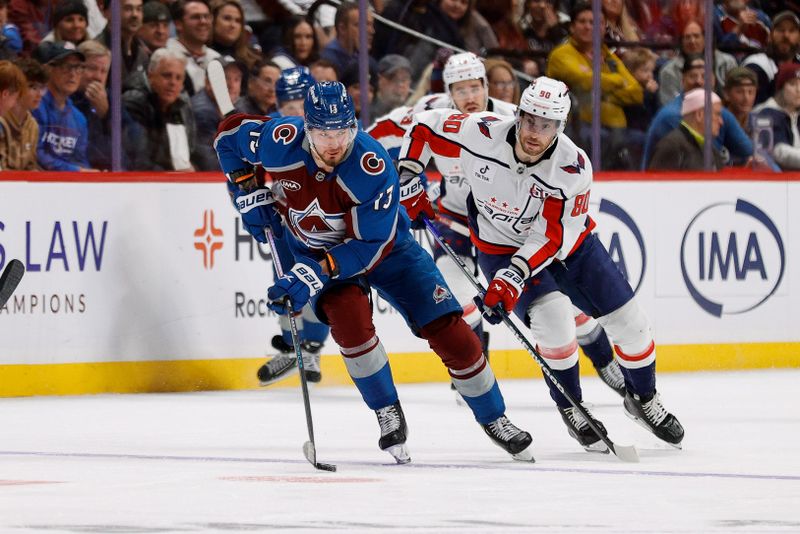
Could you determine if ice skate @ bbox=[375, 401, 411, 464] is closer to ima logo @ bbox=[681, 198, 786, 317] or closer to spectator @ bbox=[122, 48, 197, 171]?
spectator @ bbox=[122, 48, 197, 171]

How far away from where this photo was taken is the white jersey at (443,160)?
814cm

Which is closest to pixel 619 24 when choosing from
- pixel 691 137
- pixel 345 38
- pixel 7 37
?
pixel 691 137

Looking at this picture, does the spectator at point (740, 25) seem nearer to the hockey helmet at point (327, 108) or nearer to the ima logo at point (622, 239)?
the ima logo at point (622, 239)

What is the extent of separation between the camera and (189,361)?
8555mm

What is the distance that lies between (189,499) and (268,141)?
1.53m

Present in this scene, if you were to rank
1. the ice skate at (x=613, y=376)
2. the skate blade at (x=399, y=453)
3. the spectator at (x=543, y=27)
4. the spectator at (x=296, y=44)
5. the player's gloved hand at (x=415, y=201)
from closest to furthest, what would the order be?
the skate blade at (x=399, y=453) → the player's gloved hand at (x=415, y=201) → the ice skate at (x=613, y=376) → the spectator at (x=296, y=44) → the spectator at (x=543, y=27)

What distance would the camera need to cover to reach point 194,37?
8.55m

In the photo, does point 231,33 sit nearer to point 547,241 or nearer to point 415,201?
point 415,201

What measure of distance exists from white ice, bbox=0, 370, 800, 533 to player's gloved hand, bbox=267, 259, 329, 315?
545mm

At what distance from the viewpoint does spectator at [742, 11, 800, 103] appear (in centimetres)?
1057

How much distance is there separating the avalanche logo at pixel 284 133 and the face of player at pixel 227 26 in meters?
2.85

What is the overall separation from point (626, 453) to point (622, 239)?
376 centimetres

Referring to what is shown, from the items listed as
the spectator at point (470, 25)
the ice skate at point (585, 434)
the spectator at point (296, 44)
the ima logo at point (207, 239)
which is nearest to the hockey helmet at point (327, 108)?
the ice skate at point (585, 434)

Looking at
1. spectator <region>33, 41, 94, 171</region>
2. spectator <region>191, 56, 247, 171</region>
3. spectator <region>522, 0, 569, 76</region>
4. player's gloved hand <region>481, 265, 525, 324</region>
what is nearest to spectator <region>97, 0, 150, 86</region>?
spectator <region>33, 41, 94, 171</region>
